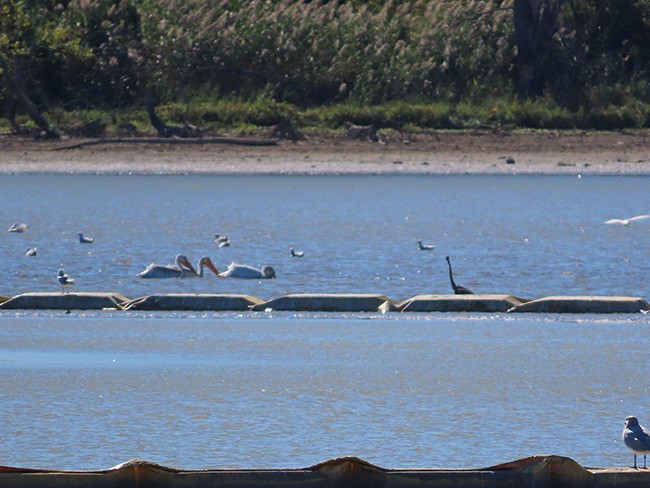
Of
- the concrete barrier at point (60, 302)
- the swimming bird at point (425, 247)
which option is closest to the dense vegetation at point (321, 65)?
the swimming bird at point (425, 247)

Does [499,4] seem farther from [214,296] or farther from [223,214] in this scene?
[214,296]

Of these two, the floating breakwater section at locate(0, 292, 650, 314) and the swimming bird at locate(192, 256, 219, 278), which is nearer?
the floating breakwater section at locate(0, 292, 650, 314)

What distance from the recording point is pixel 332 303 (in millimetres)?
18312

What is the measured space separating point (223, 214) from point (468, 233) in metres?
7.44

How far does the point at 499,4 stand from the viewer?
5150 cm

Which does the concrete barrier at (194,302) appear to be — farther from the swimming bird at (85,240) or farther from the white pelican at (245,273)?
the swimming bird at (85,240)

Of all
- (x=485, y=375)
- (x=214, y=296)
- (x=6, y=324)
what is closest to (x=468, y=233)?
(x=214, y=296)

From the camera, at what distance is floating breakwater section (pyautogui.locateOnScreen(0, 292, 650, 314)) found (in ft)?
59.4

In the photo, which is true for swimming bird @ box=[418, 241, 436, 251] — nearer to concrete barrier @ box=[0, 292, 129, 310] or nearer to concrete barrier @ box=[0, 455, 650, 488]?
concrete barrier @ box=[0, 292, 129, 310]

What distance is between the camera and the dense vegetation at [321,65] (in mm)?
43219

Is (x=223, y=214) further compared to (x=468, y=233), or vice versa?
(x=223, y=214)

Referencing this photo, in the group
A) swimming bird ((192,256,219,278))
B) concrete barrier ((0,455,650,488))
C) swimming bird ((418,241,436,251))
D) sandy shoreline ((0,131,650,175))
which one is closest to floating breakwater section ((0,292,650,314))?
swimming bird ((192,256,219,278))

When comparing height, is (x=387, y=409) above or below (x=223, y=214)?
above

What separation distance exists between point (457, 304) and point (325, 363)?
13.1 ft
